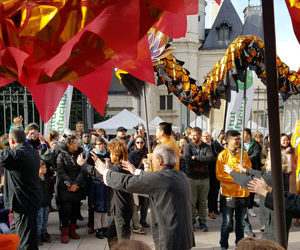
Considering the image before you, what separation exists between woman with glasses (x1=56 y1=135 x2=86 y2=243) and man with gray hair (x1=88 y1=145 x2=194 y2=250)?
8.23ft

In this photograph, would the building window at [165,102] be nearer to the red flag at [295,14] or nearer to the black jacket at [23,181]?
the black jacket at [23,181]

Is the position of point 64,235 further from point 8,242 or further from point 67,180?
point 8,242

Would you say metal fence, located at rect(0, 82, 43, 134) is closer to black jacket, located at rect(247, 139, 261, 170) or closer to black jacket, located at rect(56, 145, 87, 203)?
black jacket, located at rect(56, 145, 87, 203)

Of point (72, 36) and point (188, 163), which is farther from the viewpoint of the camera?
point (188, 163)

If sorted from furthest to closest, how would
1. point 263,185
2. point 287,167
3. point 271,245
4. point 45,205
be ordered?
point 45,205 → point 287,167 → point 263,185 → point 271,245

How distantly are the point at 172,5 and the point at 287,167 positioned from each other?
3285 millimetres

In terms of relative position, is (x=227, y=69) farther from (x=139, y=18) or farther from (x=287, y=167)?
(x=139, y=18)

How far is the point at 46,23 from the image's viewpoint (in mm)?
1219

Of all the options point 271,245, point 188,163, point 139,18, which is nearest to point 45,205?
point 188,163

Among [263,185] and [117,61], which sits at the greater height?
[117,61]

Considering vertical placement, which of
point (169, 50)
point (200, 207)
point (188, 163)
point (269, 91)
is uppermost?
point (169, 50)

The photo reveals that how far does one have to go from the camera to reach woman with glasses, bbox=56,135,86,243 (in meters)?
5.66

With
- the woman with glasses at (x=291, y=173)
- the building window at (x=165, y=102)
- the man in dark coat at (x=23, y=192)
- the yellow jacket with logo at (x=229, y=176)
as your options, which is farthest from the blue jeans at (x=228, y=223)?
the building window at (x=165, y=102)

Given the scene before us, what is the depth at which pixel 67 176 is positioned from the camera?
565 centimetres
